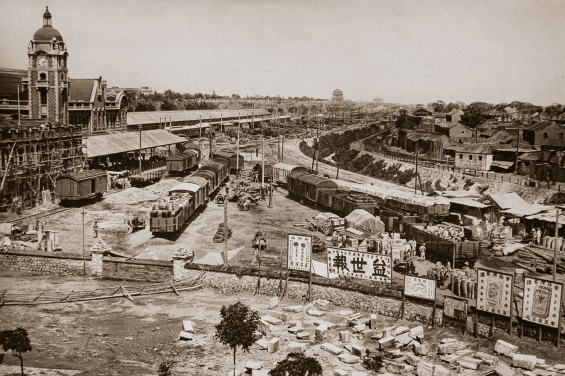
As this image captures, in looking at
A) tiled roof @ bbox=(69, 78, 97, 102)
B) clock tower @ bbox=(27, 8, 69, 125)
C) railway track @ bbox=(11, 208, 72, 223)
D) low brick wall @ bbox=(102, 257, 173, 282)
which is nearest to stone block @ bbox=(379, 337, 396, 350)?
low brick wall @ bbox=(102, 257, 173, 282)

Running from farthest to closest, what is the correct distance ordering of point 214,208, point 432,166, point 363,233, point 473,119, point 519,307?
point 473,119 < point 432,166 < point 214,208 < point 363,233 < point 519,307

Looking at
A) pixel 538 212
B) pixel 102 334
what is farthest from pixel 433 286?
pixel 538 212

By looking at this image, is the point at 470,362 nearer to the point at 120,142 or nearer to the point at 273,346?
the point at 273,346

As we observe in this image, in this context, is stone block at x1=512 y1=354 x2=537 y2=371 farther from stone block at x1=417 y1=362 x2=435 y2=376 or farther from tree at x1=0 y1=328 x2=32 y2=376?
tree at x1=0 y1=328 x2=32 y2=376

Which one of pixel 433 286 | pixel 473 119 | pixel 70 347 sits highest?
pixel 473 119

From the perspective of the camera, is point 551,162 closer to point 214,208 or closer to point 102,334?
point 214,208
